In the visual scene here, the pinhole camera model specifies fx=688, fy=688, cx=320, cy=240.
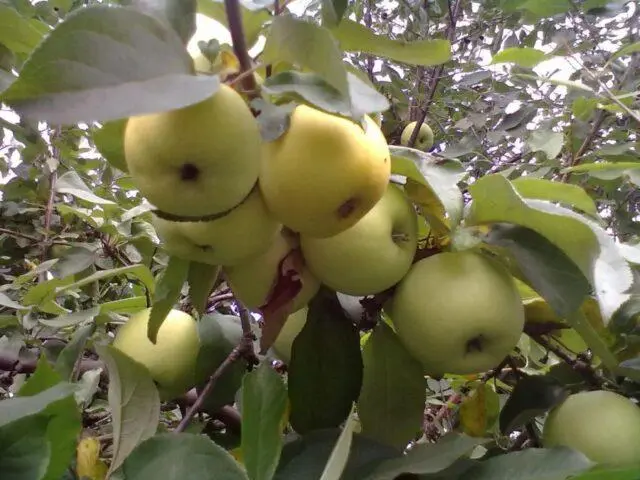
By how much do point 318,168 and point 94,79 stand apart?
196mm

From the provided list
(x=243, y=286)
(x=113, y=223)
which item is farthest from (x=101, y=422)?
(x=243, y=286)

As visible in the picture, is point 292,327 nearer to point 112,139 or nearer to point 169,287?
point 169,287

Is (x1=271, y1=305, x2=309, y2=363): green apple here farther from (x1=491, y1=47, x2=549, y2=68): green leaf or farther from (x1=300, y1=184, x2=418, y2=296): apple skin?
(x1=491, y1=47, x2=549, y2=68): green leaf

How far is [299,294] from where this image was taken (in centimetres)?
71

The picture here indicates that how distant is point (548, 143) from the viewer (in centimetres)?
133

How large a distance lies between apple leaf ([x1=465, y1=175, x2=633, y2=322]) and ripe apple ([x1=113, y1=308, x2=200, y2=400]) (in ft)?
1.46

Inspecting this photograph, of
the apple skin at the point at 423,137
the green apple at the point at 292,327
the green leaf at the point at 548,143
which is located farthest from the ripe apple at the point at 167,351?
the apple skin at the point at 423,137

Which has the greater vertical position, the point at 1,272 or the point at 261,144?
the point at 261,144

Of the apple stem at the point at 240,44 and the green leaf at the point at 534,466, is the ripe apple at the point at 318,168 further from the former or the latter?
the green leaf at the point at 534,466

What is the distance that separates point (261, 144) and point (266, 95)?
5 cm

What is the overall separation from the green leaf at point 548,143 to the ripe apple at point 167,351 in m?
0.75

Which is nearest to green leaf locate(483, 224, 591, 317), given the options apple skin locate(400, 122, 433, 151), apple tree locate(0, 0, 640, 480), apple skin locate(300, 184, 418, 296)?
apple tree locate(0, 0, 640, 480)

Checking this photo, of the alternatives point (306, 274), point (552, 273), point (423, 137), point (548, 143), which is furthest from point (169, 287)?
point (423, 137)

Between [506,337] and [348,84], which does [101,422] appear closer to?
[506,337]
